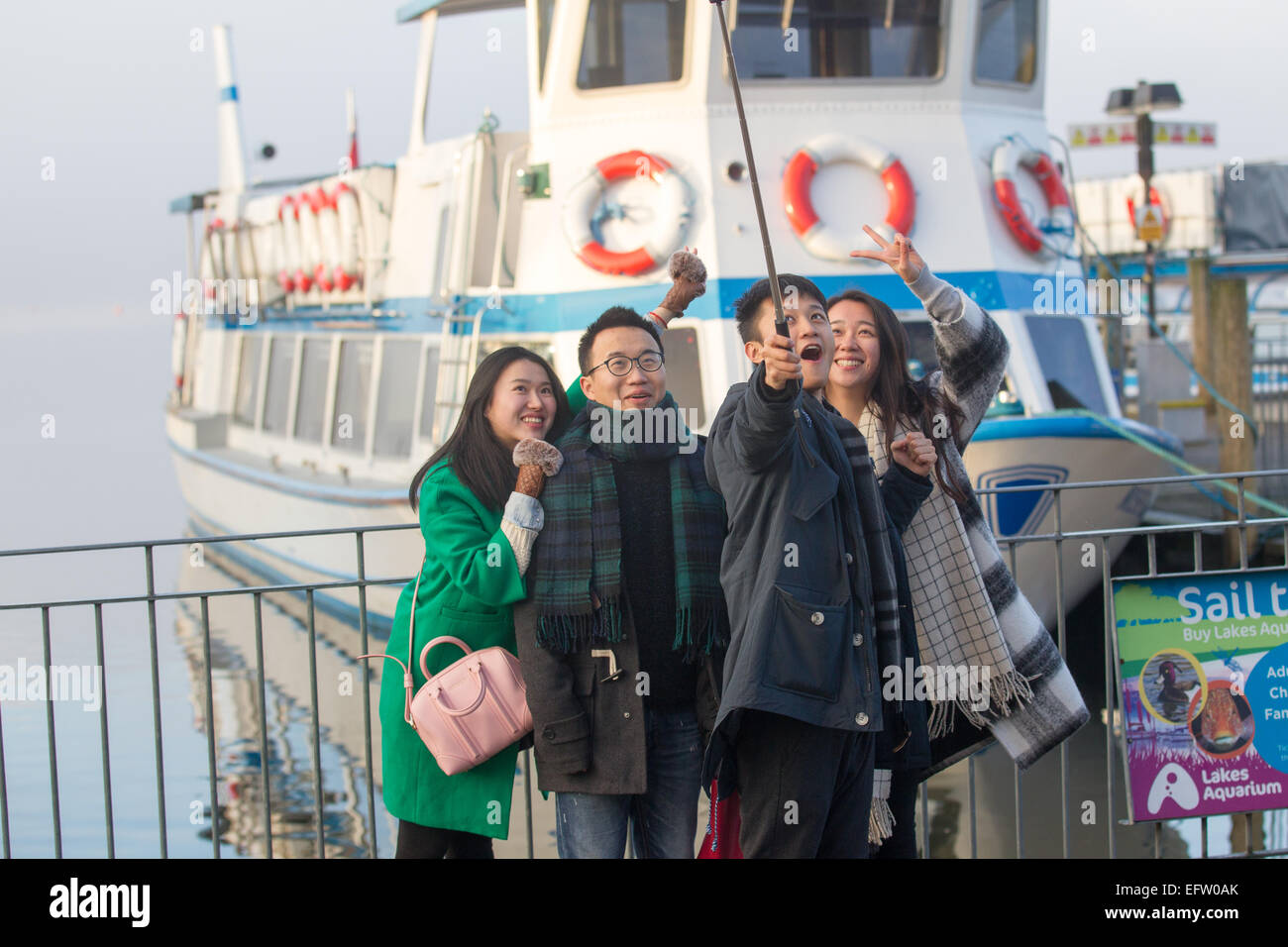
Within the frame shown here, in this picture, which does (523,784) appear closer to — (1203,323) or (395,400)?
(395,400)

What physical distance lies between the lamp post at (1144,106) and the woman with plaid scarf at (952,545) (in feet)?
46.2

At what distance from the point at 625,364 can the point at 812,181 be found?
5.96 m

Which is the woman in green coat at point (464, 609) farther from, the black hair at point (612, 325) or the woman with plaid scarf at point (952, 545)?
the woman with plaid scarf at point (952, 545)

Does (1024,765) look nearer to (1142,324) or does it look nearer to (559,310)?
(559,310)

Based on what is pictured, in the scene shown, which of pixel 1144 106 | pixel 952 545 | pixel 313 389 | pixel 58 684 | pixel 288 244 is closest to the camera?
pixel 952 545

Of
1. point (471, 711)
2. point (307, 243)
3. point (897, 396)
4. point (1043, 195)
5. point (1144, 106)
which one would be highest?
point (1144, 106)

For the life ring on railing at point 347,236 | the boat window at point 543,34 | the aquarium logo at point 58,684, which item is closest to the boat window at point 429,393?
the life ring on railing at point 347,236

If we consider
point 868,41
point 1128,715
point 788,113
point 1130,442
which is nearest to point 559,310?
point 788,113

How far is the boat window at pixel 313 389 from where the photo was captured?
1397 centimetres

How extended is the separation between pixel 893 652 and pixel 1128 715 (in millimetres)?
1607

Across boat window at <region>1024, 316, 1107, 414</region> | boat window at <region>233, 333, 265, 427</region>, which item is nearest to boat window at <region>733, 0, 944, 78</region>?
boat window at <region>1024, 316, 1107, 414</region>

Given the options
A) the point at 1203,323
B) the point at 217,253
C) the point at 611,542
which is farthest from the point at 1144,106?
the point at 611,542

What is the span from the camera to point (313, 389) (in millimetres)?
14297

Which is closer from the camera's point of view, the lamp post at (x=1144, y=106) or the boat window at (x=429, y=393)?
the boat window at (x=429, y=393)
